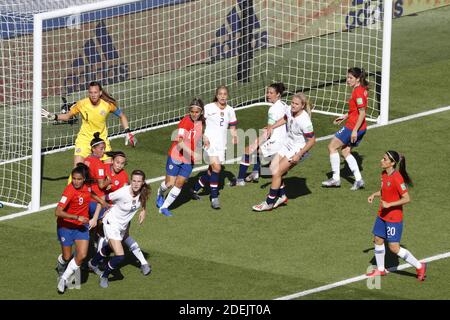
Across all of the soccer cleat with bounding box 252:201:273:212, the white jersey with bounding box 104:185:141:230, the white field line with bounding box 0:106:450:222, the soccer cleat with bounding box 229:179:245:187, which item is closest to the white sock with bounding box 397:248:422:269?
the soccer cleat with bounding box 252:201:273:212

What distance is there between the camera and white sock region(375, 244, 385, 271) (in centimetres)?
1886

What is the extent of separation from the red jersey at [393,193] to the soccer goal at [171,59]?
7.61 meters

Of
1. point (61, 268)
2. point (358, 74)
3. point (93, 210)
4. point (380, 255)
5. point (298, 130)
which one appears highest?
point (358, 74)

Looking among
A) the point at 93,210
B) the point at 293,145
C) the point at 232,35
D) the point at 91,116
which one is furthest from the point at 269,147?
the point at 232,35

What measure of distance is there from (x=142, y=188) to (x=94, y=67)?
30.6 feet

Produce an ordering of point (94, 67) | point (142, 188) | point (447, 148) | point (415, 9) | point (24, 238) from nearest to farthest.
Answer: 1. point (142, 188)
2. point (24, 238)
3. point (447, 148)
4. point (94, 67)
5. point (415, 9)

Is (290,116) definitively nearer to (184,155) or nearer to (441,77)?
(184,155)

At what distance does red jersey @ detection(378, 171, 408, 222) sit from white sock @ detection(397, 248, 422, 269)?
474 millimetres

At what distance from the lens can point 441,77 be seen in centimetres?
2906

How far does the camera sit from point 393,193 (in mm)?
18719

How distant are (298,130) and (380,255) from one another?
3.57 m

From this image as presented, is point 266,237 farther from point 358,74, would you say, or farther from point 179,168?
point 358,74

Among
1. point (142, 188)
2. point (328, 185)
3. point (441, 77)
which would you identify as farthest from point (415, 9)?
point (142, 188)

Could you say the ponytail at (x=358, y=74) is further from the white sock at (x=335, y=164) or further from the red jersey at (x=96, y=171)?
the red jersey at (x=96, y=171)
